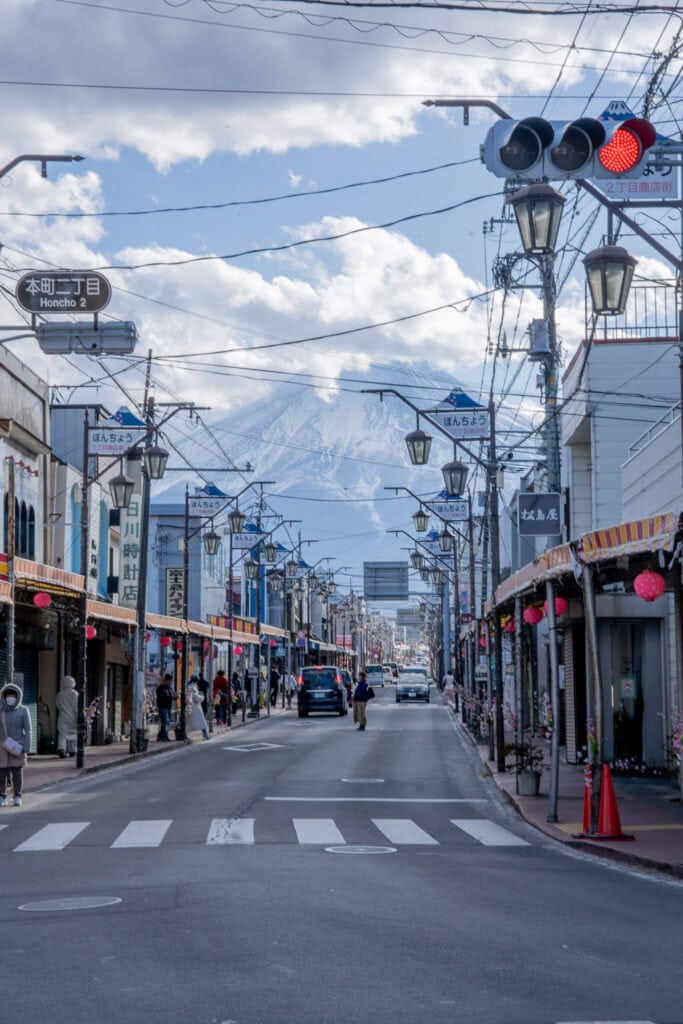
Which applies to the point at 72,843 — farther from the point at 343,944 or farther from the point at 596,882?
the point at 343,944

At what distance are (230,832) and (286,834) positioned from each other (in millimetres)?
710

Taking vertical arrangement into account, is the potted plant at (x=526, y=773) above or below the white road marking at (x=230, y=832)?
above

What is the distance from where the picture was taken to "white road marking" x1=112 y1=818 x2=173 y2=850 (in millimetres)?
15797

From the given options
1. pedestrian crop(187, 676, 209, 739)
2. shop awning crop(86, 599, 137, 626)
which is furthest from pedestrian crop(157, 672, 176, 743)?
shop awning crop(86, 599, 137, 626)

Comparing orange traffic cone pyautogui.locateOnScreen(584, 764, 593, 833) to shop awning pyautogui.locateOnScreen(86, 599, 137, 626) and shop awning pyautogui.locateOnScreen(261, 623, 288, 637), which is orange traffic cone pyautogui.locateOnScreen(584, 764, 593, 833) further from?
shop awning pyautogui.locateOnScreen(261, 623, 288, 637)

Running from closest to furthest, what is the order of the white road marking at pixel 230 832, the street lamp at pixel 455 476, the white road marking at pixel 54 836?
1. the white road marking at pixel 54 836
2. the white road marking at pixel 230 832
3. the street lamp at pixel 455 476

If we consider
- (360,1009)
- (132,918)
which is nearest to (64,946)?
(132,918)

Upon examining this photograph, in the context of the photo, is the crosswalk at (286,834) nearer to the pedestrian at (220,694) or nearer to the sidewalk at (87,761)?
the sidewalk at (87,761)

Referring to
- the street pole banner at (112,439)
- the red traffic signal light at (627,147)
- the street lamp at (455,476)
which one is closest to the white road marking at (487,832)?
the red traffic signal light at (627,147)

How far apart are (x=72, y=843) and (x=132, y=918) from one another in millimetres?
6066

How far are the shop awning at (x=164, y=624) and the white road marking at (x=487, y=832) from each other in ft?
61.9

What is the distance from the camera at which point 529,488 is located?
4528 cm

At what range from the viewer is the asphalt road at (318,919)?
738 cm

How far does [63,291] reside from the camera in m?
20.3
